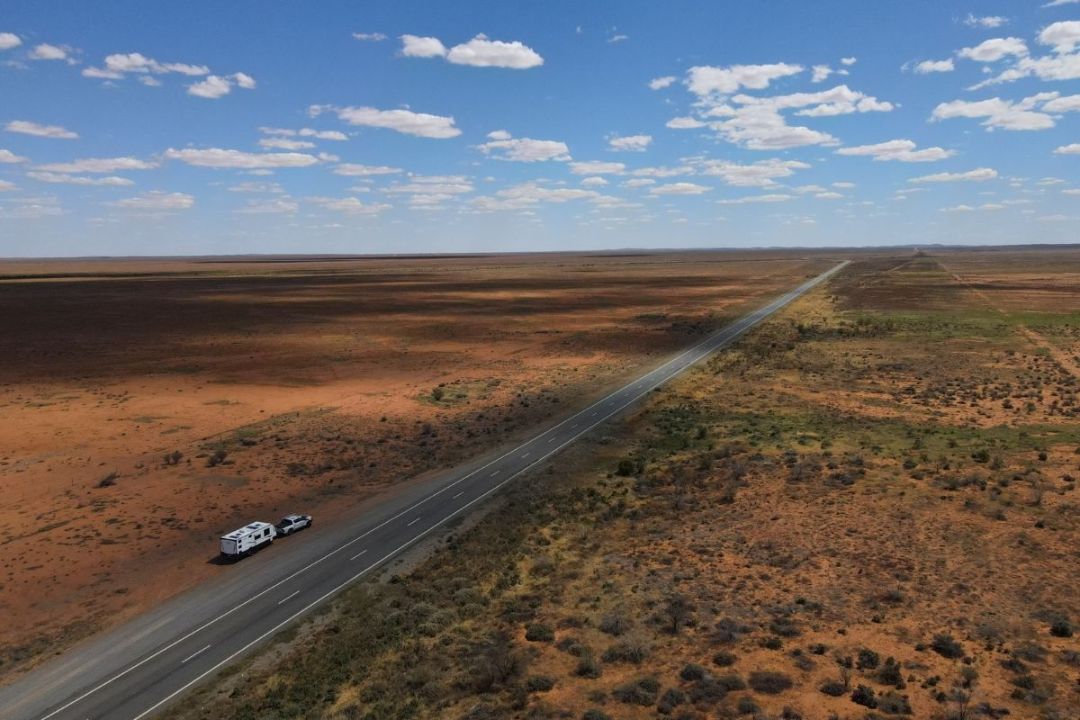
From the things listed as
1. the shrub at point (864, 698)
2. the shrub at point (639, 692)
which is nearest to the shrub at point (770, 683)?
the shrub at point (864, 698)

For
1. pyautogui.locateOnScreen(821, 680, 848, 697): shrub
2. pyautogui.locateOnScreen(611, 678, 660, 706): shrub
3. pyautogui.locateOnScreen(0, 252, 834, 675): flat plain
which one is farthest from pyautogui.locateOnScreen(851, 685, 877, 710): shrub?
pyautogui.locateOnScreen(0, 252, 834, 675): flat plain

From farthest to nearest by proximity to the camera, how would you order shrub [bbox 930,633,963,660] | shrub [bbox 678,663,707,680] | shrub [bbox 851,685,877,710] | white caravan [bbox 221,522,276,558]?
white caravan [bbox 221,522,276,558]
shrub [bbox 930,633,963,660]
shrub [bbox 678,663,707,680]
shrub [bbox 851,685,877,710]

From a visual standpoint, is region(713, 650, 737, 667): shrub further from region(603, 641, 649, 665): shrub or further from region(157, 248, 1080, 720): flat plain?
region(603, 641, 649, 665): shrub

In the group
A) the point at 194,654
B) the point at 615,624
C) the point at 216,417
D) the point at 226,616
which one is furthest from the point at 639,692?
the point at 216,417

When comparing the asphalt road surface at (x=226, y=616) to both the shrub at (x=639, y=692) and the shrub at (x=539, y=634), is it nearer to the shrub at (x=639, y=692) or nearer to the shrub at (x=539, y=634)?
the shrub at (x=539, y=634)

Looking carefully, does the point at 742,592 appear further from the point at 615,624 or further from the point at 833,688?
the point at 833,688
